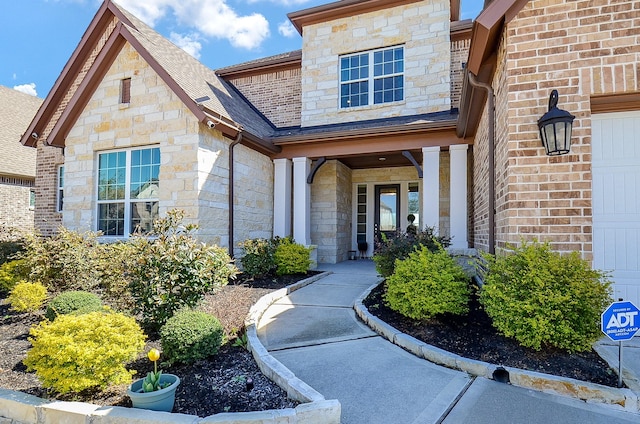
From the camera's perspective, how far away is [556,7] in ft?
13.1

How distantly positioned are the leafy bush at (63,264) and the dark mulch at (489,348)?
4651 mm

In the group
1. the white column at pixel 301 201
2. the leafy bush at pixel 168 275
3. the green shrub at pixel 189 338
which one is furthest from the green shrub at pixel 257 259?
the green shrub at pixel 189 338

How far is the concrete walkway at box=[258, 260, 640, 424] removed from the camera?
2.57m

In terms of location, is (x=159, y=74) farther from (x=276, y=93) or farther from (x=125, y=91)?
(x=276, y=93)

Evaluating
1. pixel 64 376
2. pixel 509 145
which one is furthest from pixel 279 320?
pixel 509 145

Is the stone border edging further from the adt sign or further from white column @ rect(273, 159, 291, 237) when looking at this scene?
white column @ rect(273, 159, 291, 237)

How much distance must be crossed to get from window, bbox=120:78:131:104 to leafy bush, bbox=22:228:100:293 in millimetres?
3897

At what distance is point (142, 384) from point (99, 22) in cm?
1077

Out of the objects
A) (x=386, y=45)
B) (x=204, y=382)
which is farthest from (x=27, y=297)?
(x=386, y=45)

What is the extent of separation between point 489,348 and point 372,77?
8289 millimetres

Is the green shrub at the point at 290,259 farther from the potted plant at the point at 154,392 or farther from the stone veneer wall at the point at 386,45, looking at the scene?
the potted plant at the point at 154,392

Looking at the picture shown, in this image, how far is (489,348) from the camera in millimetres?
3551

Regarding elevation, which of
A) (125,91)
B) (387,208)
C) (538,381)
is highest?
(125,91)

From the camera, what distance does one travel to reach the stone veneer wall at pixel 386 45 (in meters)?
9.42
